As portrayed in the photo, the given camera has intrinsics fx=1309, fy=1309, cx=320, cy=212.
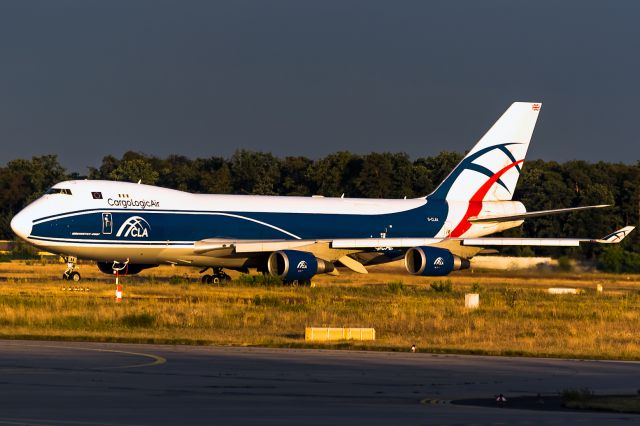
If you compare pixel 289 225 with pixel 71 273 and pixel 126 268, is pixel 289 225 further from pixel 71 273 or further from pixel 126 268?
pixel 71 273

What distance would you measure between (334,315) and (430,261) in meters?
17.1

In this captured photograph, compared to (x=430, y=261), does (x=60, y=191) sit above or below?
above

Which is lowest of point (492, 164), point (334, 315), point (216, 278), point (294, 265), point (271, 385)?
point (271, 385)

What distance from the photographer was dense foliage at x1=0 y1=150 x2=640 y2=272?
103294 millimetres

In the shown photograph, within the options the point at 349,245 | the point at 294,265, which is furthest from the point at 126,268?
the point at 349,245

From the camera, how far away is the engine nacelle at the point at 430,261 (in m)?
56.2

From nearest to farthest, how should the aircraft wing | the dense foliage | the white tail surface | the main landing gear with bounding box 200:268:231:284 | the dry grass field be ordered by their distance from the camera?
the dry grass field
the aircraft wing
the main landing gear with bounding box 200:268:231:284
the white tail surface
the dense foliage

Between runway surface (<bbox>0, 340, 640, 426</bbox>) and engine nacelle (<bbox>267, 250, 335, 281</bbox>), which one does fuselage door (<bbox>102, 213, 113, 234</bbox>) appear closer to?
engine nacelle (<bbox>267, 250, 335, 281</bbox>)

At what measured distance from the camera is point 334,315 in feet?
130

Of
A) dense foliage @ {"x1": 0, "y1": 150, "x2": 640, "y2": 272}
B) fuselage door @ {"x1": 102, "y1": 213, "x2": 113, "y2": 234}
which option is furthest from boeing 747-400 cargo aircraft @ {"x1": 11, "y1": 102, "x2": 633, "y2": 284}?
dense foliage @ {"x1": 0, "y1": 150, "x2": 640, "y2": 272}

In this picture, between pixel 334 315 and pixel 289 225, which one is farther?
pixel 289 225

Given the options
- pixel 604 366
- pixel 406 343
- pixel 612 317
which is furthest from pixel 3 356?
pixel 612 317

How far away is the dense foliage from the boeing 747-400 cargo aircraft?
20591 mm

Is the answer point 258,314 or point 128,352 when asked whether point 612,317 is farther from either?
point 128,352
